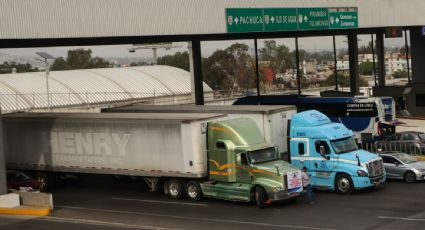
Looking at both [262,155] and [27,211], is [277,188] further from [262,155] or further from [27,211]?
[27,211]

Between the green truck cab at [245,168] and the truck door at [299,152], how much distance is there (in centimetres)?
203

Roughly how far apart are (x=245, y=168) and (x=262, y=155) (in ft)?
2.78

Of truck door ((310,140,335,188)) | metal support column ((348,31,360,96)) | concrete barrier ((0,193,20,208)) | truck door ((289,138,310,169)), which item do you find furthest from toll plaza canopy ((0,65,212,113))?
truck door ((310,140,335,188))

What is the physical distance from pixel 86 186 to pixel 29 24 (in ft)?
28.3

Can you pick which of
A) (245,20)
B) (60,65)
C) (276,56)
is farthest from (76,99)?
(276,56)

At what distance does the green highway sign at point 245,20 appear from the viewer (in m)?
34.8

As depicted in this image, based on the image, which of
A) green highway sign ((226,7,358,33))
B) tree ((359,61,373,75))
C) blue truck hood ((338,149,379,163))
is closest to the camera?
blue truck hood ((338,149,379,163))

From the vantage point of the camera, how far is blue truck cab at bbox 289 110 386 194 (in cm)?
2527

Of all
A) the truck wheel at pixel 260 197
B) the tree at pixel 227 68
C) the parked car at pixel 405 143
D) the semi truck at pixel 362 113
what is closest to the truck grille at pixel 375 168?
the truck wheel at pixel 260 197

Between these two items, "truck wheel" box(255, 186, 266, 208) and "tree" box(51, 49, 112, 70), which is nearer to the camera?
"truck wheel" box(255, 186, 266, 208)

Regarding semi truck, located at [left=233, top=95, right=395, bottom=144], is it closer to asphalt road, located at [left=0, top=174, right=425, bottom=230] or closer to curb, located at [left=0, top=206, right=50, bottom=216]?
asphalt road, located at [left=0, top=174, right=425, bottom=230]

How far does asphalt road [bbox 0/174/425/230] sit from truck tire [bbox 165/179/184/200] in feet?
0.94

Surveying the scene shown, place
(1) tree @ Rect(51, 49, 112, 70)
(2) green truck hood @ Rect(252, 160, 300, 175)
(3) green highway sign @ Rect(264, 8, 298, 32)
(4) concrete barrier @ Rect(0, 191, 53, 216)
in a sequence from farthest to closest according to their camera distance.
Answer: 1. (1) tree @ Rect(51, 49, 112, 70)
2. (3) green highway sign @ Rect(264, 8, 298, 32)
3. (4) concrete barrier @ Rect(0, 191, 53, 216)
4. (2) green truck hood @ Rect(252, 160, 300, 175)

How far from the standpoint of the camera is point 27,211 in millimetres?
23906
